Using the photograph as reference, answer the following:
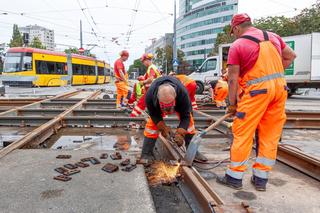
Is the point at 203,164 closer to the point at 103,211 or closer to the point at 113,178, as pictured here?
the point at 113,178

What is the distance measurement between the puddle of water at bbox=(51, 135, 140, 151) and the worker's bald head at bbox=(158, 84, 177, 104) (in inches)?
74.1

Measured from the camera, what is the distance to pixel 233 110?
135 inches

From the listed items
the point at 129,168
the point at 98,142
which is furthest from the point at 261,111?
the point at 98,142

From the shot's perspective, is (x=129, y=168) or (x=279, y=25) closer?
(x=129, y=168)

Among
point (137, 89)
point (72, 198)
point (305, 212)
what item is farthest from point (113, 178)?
point (137, 89)

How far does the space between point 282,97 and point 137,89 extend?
249 inches

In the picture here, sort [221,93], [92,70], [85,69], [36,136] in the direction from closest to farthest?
[36,136]
[221,93]
[85,69]
[92,70]

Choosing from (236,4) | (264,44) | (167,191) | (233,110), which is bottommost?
(167,191)

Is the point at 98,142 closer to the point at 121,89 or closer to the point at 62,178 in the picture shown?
the point at 62,178

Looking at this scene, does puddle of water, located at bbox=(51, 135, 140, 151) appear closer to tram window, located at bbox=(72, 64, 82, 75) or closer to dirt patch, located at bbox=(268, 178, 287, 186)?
dirt patch, located at bbox=(268, 178, 287, 186)

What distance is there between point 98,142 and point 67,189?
8.79 ft

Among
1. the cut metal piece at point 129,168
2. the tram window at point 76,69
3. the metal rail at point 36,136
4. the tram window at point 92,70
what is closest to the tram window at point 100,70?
the tram window at point 92,70

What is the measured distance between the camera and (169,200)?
3.03m

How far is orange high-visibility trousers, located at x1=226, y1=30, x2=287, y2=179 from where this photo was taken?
2975mm
